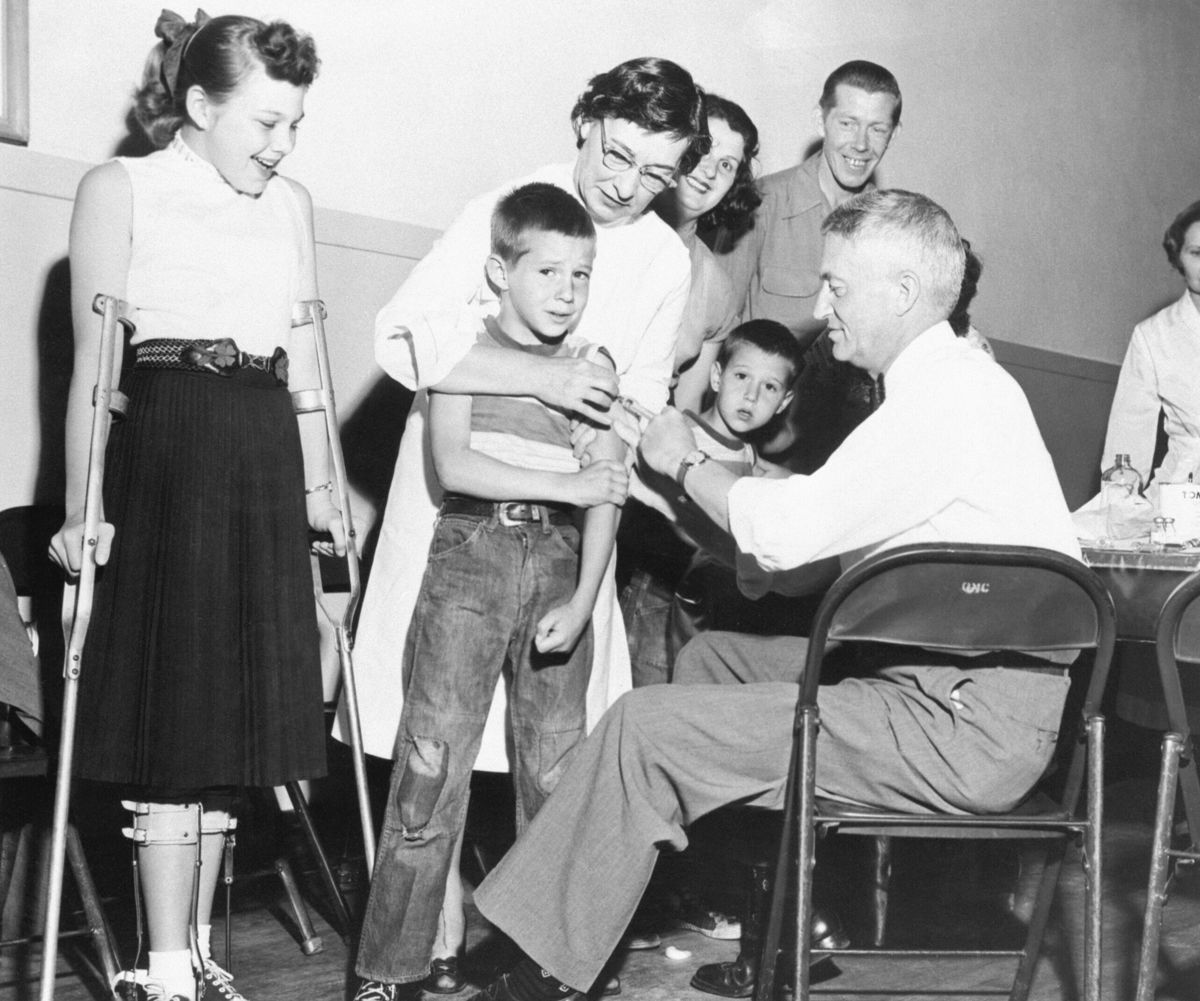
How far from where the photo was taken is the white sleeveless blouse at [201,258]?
227cm

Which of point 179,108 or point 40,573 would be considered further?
point 40,573

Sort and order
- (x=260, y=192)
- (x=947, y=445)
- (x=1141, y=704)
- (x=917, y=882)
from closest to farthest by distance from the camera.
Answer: (x=947, y=445)
(x=260, y=192)
(x=1141, y=704)
(x=917, y=882)

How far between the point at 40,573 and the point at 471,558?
0.92 metres

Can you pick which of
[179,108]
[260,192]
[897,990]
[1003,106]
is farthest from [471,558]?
[1003,106]

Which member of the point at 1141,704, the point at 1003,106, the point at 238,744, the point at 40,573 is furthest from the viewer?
the point at 1003,106

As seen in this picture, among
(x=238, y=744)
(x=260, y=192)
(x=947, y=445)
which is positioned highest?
(x=260, y=192)

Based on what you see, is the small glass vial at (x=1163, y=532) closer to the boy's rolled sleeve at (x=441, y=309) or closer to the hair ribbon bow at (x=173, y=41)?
the boy's rolled sleeve at (x=441, y=309)

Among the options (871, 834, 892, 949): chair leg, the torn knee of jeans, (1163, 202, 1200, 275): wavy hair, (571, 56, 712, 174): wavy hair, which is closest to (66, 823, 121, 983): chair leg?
the torn knee of jeans

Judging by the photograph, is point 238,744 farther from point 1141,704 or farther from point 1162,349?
point 1162,349

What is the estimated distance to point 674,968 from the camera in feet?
8.82

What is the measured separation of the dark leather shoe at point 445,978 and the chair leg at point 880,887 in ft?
2.87

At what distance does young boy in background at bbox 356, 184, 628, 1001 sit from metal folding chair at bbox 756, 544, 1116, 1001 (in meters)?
0.52

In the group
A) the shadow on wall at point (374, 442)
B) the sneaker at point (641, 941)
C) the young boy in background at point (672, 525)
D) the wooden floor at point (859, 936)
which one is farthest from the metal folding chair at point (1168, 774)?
the shadow on wall at point (374, 442)

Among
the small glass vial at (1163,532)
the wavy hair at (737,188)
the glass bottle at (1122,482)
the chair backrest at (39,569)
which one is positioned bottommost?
the chair backrest at (39,569)
